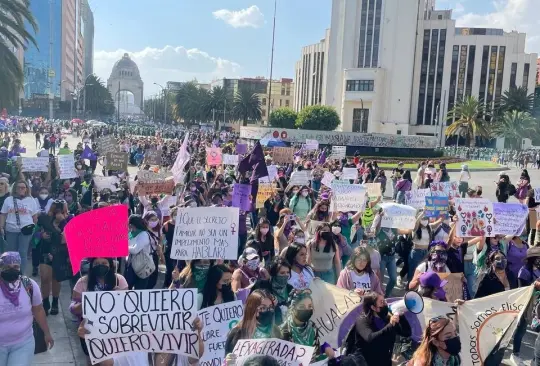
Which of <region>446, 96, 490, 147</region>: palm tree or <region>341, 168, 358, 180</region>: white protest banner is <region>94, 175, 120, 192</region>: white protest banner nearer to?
<region>341, 168, 358, 180</region>: white protest banner

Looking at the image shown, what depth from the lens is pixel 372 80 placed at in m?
73.8

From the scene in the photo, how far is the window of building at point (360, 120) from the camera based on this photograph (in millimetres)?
75062

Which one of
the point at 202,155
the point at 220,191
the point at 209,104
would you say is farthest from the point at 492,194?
the point at 209,104

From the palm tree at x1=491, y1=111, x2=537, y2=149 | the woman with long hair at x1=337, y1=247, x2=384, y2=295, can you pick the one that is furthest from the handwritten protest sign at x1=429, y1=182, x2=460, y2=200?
the palm tree at x1=491, y1=111, x2=537, y2=149

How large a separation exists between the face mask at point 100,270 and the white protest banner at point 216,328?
4.12ft

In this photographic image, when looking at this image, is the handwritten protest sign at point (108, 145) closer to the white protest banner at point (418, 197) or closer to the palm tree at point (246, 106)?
the white protest banner at point (418, 197)

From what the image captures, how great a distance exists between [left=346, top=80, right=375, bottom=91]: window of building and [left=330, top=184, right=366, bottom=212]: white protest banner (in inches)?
2585

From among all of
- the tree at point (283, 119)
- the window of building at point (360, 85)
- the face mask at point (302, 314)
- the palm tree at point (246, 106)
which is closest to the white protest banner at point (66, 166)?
the face mask at point (302, 314)

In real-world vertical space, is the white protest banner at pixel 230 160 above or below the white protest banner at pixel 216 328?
above

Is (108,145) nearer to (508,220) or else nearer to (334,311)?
(508,220)

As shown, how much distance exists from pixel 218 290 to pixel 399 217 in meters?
4.44

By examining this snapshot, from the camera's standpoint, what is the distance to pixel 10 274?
4824 millimetres

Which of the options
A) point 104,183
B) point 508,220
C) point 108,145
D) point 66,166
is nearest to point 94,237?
point 508,220

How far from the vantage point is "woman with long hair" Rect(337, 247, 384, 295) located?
618cm
